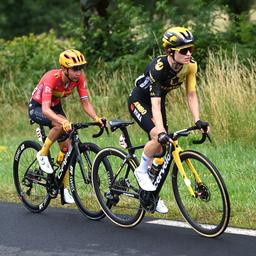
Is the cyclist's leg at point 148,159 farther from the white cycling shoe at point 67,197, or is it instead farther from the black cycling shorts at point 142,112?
the white cycling shoe at point 67,197

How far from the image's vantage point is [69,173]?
8.02m

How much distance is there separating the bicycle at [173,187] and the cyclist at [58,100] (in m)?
0.48

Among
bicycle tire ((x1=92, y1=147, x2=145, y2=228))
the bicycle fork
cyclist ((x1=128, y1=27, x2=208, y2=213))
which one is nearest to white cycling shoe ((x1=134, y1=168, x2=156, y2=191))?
cyclist ((x1=128, y1=27, x2=208, y2=213))

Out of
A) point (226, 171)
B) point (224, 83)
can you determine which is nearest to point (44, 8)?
point (224, 83)

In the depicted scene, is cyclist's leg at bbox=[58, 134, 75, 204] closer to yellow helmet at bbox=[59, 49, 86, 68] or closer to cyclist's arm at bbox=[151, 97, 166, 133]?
yellow helmet at bbox=[59, 49, 86, 68]

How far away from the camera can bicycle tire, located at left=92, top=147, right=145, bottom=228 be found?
754cm

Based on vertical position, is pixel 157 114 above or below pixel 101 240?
Result: above

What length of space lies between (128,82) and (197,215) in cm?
788

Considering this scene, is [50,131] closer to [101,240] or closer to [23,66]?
[101,240]

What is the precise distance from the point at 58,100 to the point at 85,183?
1062mm

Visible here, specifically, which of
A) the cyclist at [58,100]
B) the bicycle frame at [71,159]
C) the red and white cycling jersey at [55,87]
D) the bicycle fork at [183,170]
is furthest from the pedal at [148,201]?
the red and white cycling jersey at [55,87]

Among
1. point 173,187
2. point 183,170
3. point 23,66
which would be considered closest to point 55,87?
point 173,187

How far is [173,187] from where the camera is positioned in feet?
23.6

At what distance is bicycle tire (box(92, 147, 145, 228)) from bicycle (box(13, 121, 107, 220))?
0.43ft
